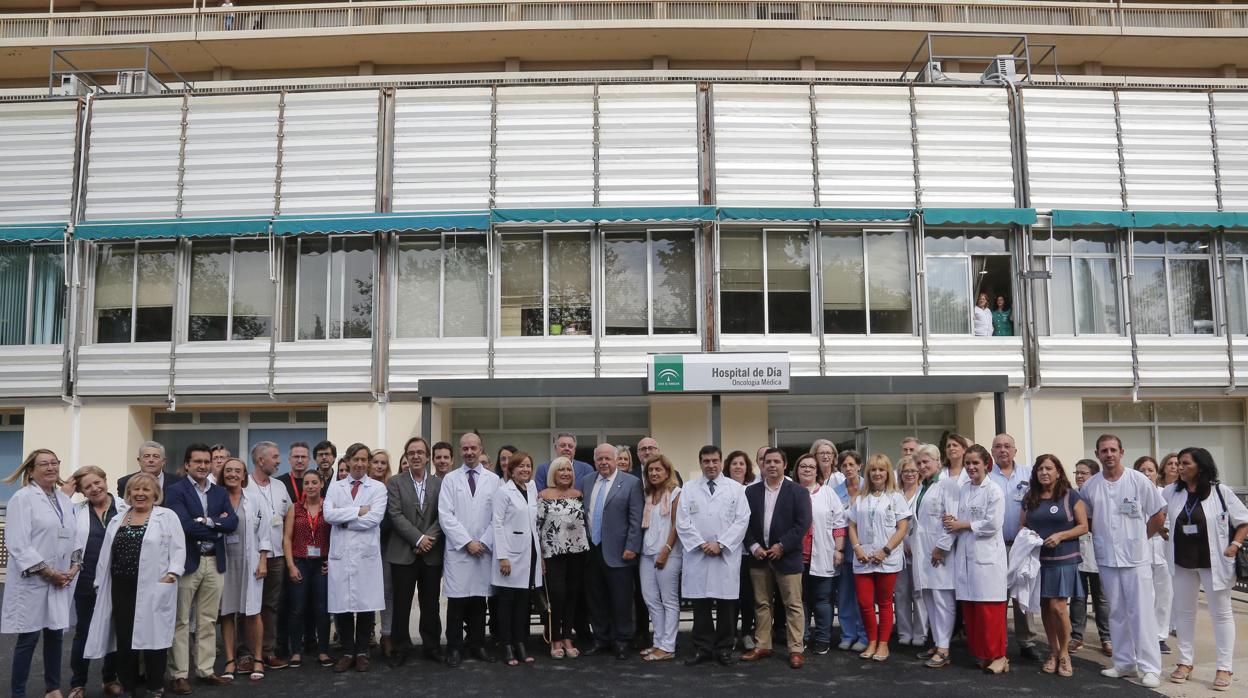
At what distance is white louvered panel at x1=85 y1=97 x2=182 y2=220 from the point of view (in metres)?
18.5

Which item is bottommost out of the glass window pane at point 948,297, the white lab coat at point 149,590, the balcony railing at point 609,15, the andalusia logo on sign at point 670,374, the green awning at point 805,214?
the white lab coat at point 149,590

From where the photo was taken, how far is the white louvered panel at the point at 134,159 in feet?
60.5

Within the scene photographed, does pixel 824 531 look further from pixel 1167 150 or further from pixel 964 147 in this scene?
pixel 1167 150

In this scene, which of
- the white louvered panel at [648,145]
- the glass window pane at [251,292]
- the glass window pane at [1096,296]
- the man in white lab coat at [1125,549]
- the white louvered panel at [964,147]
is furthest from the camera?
the glass window pane at [1096,296]

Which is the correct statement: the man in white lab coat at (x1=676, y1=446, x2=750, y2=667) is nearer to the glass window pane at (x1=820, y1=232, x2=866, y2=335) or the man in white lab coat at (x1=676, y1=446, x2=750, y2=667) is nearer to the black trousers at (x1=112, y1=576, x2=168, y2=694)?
the black trousers at (x1=112, y1=576, x2=168, y2=694)

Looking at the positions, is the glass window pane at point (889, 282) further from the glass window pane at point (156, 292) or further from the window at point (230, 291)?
the glass window pane at point (156, 292)

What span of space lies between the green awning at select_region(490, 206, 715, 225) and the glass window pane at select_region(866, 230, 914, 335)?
3.31m

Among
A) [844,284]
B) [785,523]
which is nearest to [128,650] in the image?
[785,523]

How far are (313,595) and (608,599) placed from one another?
2.71 meters

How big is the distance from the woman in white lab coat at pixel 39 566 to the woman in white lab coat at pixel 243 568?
3.87 ft

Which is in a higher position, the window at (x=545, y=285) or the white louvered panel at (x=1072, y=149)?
the white louvered panel at (x=1072, y=149)

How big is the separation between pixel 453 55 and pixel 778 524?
21.1 m

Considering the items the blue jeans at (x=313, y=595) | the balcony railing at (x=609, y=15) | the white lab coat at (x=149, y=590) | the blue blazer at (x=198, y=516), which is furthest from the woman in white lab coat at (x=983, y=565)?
the balcony railing at (x=609, y=15)

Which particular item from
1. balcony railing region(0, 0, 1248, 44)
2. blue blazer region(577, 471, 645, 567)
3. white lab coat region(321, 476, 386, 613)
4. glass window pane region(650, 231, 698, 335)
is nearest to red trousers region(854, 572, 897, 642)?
blue blazer region(577, 471, 645, 567)
